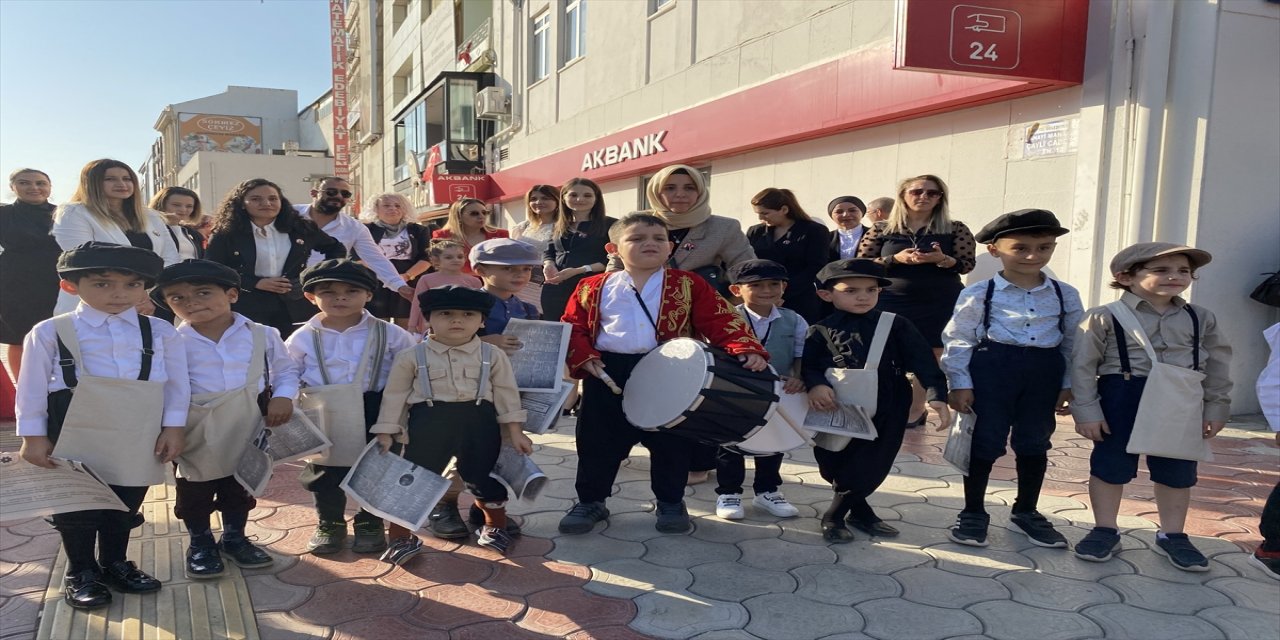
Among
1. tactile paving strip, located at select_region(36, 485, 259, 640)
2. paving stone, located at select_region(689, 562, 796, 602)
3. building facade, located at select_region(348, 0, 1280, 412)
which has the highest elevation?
building facade, located at select_region(348, 0, 1280, 412)

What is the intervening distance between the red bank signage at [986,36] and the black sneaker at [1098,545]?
372 cm

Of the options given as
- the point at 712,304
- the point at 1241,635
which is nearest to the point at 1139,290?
the point at 1241,635

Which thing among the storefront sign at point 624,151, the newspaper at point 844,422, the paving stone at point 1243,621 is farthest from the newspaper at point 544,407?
the storefront sign at point 624,151

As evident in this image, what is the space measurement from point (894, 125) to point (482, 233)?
4171 mm

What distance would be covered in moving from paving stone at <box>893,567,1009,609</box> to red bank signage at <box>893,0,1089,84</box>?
405 centimetres

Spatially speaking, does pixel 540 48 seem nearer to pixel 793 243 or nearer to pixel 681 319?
pixel 793 243

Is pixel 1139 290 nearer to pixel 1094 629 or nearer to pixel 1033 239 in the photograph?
pixel 1033 239

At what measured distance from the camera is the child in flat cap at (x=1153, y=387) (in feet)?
10.4

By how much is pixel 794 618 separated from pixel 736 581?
0.36 meters

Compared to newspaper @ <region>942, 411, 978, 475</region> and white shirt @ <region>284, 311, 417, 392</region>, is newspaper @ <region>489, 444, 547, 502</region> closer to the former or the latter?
white shirt @ <region>284, 311, 417, 392</region>

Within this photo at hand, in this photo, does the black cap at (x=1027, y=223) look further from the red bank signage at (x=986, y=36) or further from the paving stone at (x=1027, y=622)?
the red bank signage at (x=986, y=36)

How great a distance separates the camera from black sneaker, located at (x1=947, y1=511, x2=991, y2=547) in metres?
3.51

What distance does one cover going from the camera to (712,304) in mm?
3564

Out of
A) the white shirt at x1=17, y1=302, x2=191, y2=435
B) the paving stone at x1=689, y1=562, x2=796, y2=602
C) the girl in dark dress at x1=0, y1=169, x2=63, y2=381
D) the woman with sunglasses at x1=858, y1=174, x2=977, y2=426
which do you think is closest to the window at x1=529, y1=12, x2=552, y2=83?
the girl in dark dress at x1=0, y1=169, x2=63, y2=381
